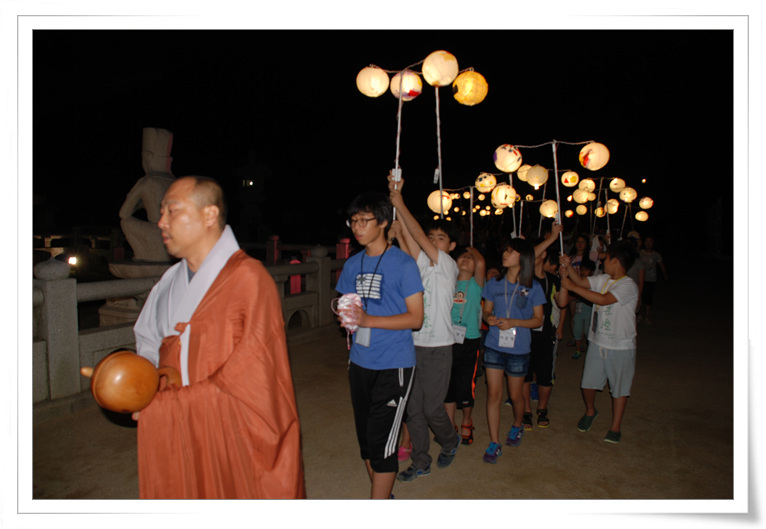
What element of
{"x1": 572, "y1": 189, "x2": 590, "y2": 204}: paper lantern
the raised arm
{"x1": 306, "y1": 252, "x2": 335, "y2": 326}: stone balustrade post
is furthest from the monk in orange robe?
{"x1": 572, "y1": 189, "x2": 590, "y2": 204}: paper lantern

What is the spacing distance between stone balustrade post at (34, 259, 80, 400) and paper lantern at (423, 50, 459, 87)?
11.9 ft

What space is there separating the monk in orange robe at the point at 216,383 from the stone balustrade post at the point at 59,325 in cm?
292

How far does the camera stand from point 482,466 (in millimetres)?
3527

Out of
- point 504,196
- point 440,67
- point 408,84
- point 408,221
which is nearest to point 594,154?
point 504,196

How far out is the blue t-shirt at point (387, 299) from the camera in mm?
2652

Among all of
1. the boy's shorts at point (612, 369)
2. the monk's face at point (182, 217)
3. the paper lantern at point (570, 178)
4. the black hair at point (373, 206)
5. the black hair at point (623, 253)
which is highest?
the paper lantern at point (570, 178)

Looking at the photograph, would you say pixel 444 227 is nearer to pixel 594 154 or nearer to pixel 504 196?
pixel 594 154

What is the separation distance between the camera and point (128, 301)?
532cm

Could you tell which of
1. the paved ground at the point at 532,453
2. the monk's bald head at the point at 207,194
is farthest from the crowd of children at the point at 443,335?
the monk's bald head at the point at 207,194

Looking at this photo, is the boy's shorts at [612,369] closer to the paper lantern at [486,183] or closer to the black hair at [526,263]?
the black hair at [526,263]

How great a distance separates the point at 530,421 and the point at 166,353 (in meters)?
3.36

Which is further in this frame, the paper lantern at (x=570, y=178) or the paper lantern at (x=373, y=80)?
the paper lantern at (x=570, y=178)
